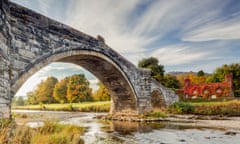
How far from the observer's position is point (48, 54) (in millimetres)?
9891

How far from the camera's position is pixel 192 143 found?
335 inches

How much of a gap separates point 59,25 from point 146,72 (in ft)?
36.2

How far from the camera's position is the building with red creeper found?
3844cm

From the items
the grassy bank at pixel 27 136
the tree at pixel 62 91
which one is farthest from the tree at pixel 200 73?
the grassy bank at pixel 27 136

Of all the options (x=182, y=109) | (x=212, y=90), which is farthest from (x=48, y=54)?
(x=212, y=90)

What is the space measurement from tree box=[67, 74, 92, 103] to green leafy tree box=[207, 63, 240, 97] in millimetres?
27581

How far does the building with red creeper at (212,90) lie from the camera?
3844 cm

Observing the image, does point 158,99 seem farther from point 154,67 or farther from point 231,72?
point 231,72

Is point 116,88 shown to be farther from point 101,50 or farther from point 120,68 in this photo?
point 101,50

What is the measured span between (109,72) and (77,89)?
25450 millimetres

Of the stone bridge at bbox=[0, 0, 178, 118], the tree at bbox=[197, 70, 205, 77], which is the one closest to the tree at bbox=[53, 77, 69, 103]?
the stone bridge at bbox=[0, 0, 178, 118]

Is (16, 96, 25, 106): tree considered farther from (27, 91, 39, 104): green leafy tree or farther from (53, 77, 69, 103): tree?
(53, 77, 69, 103): tree

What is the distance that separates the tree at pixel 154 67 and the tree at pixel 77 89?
38.7ft

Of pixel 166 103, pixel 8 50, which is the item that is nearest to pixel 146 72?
pixel 166 103
